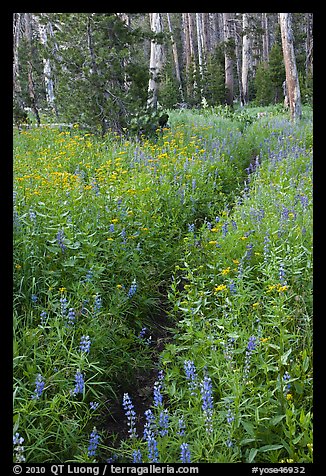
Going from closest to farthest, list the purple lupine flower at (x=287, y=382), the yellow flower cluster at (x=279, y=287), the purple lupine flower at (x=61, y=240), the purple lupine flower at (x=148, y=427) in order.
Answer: the purple lupine flower at (x=148, y=427) < the purple lupine flower at (x=287, y=382) < the yellow flower cluster at (x=279, y=287) < the purple lupine flower at (x=61, y=240)

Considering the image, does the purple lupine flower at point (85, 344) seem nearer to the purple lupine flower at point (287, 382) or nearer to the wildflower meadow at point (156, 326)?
the wildflower meadow at point (156, 326)

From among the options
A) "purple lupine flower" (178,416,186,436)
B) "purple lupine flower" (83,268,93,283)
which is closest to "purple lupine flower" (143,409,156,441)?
"purple lupine flower" (178,416,186,436)

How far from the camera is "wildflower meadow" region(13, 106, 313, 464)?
101 inches

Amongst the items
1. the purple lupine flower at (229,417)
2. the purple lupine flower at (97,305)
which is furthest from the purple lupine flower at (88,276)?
the purple lupine flower at (229,417)

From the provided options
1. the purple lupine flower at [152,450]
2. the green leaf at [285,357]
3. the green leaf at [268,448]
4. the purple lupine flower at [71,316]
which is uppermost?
the purple lupine flower at [71,316]

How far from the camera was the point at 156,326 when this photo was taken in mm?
4055

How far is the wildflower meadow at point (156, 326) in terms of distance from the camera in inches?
101

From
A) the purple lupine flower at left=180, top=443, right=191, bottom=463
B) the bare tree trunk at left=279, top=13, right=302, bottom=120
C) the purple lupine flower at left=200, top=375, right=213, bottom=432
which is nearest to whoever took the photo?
the purple lupine flower at left=180, top=443, right=191, bottom=463

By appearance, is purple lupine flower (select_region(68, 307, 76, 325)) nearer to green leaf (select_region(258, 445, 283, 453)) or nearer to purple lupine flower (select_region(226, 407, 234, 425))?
purple lupine flower (select_region(226, 407, 234, 425))

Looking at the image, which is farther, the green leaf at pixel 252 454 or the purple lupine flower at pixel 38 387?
the purple lupine flower at pixel 38 387

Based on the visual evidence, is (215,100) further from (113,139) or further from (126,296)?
(126,296)

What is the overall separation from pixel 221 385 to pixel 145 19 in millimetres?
37947
